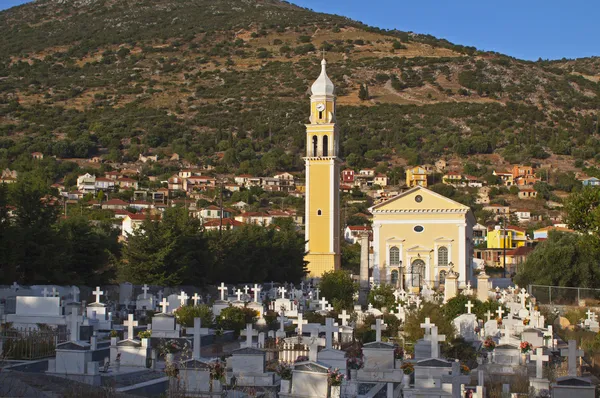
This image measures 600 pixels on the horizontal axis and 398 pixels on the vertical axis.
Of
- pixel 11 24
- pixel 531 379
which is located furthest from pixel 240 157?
pixel 531 379

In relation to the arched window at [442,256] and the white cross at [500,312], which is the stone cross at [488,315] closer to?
the white cross at [500,312]

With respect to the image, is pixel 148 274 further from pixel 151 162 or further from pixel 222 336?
pixel 151 162

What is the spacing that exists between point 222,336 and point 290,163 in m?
105

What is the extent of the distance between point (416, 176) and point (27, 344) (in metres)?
103

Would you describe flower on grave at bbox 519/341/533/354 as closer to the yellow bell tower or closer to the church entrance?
the church entrance

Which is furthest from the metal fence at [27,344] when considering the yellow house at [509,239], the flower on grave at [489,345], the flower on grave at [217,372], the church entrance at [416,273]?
the yellow house at [509,239]

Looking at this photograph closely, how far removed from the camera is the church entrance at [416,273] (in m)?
60.8

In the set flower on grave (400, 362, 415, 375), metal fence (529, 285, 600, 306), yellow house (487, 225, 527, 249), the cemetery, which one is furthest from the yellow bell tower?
flower on grave (400, 362, 415, 375)

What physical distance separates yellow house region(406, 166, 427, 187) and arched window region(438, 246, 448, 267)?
51704mm

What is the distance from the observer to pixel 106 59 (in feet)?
569

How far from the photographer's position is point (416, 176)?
391ft

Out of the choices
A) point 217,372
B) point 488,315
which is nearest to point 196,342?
point 217,372

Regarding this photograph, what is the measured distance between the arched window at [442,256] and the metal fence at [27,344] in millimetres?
45456

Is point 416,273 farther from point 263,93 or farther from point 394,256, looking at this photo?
point 263,93
